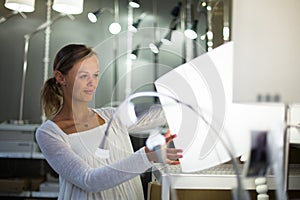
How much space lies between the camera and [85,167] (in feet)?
3.13

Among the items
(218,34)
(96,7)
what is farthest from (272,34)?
(96,7)

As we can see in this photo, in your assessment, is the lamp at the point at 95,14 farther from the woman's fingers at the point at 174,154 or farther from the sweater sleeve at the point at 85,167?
the woman's fingers at the point at 174,154

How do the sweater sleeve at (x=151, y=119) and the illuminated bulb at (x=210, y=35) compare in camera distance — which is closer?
the sweater sleeve at (x=151, y=119)

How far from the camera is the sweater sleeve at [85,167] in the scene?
2.97 ft

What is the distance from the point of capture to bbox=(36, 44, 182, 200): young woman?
911mm

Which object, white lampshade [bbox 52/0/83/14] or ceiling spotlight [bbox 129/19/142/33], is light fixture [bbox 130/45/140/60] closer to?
ceiling spotlight [bbox 129/19/142/33]

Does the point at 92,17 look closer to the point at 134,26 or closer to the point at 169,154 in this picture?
the point at 134,26

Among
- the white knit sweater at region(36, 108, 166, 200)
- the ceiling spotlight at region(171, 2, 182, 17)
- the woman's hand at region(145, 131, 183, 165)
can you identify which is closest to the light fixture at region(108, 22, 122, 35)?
the ceiling spotlight at region(171, 2, 182, 17)

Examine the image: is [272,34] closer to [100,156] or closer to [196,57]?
[196,57]

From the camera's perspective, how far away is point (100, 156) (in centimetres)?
94

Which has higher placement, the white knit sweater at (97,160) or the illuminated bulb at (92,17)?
the illuminated bulb at (92,17)

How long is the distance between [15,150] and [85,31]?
2.07 feet

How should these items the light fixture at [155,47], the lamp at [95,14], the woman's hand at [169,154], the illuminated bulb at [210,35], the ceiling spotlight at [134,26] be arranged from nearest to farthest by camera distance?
the woman's hand at [169,154] → the light fixture at [155,47] → the ceiling spotlight at [134,26] → the illuminated bulb at [210,35] → the lamp at [95,14]

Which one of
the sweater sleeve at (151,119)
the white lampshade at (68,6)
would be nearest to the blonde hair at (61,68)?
the sweater sleeve at (151,119)
